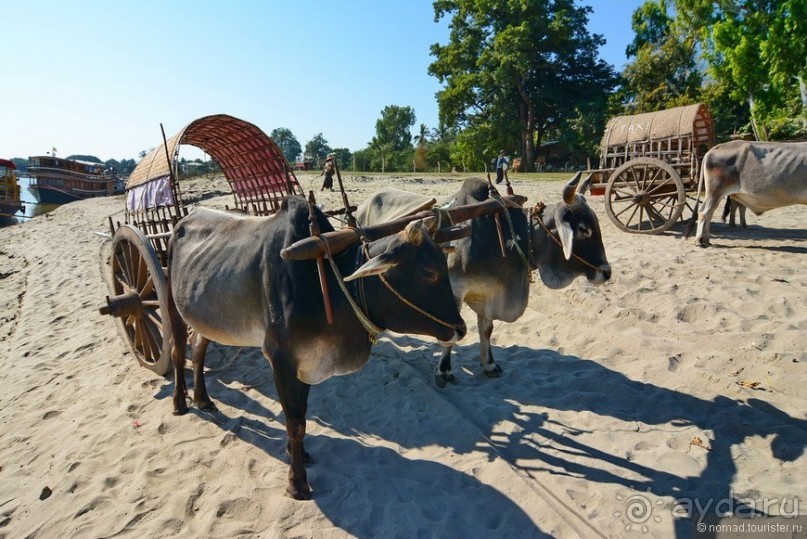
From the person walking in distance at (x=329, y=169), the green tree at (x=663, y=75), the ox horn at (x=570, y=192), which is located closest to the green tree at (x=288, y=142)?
the green tree at (x=663, y=75)

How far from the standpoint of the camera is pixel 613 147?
36.1 feet

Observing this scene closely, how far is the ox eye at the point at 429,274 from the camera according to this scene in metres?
2.84

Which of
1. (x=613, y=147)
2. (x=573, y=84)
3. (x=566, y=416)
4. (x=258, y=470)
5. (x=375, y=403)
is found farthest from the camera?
(x=573, y=84)

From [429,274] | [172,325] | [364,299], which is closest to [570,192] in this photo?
[429,274]

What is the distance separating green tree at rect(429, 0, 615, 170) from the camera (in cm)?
3038

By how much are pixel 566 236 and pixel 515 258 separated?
0.63 metres

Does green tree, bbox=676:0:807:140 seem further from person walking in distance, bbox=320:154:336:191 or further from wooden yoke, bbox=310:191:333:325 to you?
wooden yoke, bbox=310:191:333:325

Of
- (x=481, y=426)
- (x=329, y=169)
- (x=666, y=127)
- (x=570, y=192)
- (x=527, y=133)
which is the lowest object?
(x=481, y=426)

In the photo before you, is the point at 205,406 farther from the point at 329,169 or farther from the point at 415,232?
the point at 329,169

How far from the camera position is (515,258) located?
15.5ft

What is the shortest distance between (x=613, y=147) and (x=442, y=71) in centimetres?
2590

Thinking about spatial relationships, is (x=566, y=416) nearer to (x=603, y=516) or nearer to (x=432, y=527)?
(x=603, y=516)

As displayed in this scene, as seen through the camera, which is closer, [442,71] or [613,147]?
[613,147]

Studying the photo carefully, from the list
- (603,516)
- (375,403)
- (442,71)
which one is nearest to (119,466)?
(375,403)
